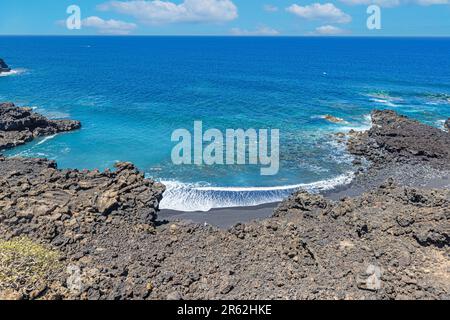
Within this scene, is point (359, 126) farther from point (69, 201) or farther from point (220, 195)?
point (69, 201)

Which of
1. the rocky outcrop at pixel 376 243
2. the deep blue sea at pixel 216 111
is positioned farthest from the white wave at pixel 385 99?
the rocky outcrop at pixel 376 243

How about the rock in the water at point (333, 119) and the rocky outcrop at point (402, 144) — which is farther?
the rock in the water at point (333, 119)

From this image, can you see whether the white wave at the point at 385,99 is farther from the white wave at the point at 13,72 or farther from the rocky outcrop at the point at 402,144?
the white wave at the point at 13,72

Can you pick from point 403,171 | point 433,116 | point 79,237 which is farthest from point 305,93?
point 79,237

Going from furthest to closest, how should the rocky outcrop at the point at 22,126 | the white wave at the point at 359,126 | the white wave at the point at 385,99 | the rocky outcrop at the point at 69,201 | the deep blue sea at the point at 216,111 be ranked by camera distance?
the white wave at the point at 385,99
the white wave at the point at 359,126
the rocky outcrop at the point at 22,126
the deep blue sea at the point at 216,111
the rocky outcrop at the point at 69,201

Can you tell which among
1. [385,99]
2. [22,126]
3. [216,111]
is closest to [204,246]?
[22,126]

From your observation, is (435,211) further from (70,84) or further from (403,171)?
(70,84)
